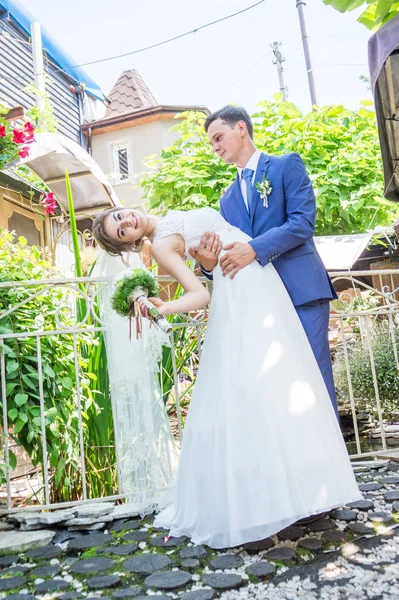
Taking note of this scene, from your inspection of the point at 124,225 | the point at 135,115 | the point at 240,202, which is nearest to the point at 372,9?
the point at 240,202

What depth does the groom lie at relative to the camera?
2.37 metres

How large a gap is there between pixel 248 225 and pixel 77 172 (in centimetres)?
442

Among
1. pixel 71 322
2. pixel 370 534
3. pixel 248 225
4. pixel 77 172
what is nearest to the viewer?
pixel 370 534

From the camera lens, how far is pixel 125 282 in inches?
88.7

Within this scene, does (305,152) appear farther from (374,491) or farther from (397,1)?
(374,491)

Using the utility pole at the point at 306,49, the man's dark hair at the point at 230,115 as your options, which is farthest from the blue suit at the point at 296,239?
the utility pole at the point at 306,49

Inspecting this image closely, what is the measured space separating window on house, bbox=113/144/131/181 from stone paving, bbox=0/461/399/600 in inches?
542

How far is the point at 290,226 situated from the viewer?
2389 millimetres

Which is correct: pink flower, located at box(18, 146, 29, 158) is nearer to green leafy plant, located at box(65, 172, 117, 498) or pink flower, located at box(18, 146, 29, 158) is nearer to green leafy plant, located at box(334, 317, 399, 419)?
green leafy plant, located at box(65, 172, 117, 498)

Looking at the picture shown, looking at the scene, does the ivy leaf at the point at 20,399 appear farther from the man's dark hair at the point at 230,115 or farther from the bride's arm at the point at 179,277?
the man's dark hair at the point at 230,115

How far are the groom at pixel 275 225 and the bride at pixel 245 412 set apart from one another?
84mm

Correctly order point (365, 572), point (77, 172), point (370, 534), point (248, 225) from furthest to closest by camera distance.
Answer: point (77, 172), point (248, 225), point (370, 534), point (365, 572)

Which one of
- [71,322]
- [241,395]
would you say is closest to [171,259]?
[241,395]

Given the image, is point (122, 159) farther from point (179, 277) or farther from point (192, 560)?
point (192, 560)
